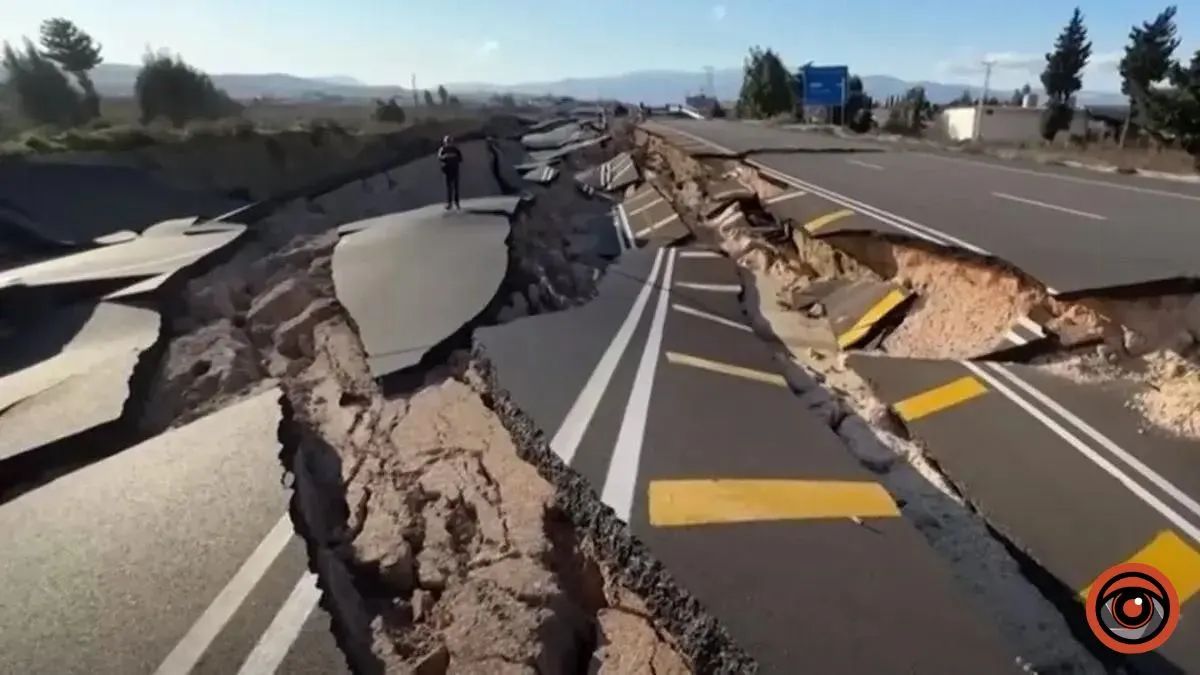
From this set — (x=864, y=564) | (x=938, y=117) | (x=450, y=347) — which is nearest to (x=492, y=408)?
(x=450, y=347)

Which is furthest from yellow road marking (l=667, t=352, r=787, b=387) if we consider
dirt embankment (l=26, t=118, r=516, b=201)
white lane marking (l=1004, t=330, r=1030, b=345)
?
dirt embankment (l=26, t=118, r=516, b=201)

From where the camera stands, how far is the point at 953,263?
8672 mm

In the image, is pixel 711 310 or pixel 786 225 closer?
pixel 711 310

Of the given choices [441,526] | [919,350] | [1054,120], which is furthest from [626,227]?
[1054,120]

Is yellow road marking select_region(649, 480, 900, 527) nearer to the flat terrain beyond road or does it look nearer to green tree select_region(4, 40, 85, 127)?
the flat terrain beyond road

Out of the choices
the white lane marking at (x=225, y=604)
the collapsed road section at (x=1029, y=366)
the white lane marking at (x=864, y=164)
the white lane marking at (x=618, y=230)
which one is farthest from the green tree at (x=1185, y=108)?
the white lane marking at (x=225, y=604)

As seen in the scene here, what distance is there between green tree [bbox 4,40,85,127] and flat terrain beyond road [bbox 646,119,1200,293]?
51886 millimetres

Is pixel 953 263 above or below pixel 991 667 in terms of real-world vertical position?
above

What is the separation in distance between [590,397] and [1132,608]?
367 centimetres

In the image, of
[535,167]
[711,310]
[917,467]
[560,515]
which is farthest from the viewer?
[535,167]

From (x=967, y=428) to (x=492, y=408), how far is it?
3.76 meters

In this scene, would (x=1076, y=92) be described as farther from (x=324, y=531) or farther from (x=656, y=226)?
(x=324, y=531)

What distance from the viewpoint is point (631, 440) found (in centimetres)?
502

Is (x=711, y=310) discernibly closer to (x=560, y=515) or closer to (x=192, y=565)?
(x=560, y=515)
